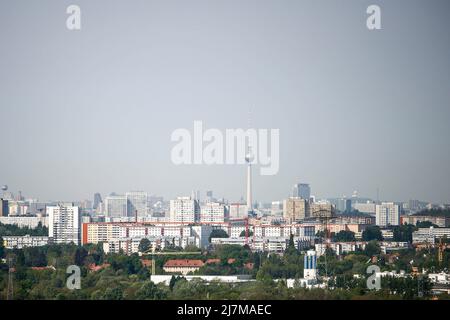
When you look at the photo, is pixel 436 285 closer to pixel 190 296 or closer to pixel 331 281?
pixel 331 281

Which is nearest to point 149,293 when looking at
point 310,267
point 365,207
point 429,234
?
point 310,267

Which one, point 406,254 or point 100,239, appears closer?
point 406,254

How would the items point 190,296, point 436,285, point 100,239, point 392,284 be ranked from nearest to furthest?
1. point 190,296
2. point 392,284
3. point 436,285
4. point 100,239

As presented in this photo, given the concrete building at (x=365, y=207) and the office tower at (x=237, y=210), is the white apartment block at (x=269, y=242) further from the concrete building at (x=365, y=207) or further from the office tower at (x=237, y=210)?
the concrete building at (x=365, y=207)

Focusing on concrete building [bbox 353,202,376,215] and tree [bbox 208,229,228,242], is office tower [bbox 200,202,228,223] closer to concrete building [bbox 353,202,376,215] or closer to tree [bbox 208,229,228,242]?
concrete building [bbox 353,202,376,215]

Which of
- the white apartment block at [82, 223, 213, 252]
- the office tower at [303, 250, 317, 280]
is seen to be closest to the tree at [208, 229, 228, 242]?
the white apartment block at [82, 223, 213, 252]

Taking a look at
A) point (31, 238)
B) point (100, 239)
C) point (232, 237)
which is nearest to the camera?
point (31, 238)

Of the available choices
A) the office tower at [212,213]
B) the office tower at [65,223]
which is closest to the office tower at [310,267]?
the office tower at [65,223]

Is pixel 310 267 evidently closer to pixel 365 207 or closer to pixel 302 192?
pixel 302 192
